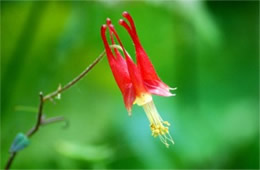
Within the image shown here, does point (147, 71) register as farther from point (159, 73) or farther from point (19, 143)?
point (159, 73)

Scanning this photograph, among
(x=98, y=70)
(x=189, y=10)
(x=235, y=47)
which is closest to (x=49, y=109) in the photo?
(x=98, y=70)

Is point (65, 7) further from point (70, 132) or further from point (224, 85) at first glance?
point (224, 85)

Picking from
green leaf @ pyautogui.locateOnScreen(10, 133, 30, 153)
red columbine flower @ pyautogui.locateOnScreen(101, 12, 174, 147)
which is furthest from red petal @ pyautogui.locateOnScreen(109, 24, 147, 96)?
green leaf @ pyautogui.locateOnScreen(10, 133, 30, 153)

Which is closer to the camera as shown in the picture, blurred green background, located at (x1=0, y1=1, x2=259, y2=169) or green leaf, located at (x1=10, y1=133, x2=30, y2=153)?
green leaf, located at (x1=10, y1=133, x2=30, y2=153)

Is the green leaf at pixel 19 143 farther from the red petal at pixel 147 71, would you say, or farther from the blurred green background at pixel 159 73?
the blurred green background at pixel 159 73

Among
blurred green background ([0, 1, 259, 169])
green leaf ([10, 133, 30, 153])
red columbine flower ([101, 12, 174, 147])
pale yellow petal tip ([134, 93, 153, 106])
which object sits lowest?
green leaf ([10, 133, 30, 153])

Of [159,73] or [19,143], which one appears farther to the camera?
[159,73]

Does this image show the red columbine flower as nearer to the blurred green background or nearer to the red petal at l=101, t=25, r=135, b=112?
the red petal at l=101, t=25, r=135, b=112

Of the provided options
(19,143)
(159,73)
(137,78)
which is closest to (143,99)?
(137,78)

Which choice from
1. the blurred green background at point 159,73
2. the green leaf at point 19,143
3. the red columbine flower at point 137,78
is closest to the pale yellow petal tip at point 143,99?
the red columbine flower at point 137,78

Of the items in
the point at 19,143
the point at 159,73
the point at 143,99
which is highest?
the point at 159,73
